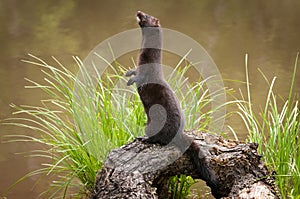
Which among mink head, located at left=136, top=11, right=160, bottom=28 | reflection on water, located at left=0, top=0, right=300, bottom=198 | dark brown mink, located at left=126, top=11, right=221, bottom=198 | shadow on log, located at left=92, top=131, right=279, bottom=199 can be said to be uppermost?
reflection on water, located at left=0, top=0, right=300, bottom=198

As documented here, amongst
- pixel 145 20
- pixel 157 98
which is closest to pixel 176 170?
pixel 157 98

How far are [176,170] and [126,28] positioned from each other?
308 centimetres

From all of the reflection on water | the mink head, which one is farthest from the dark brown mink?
the reflection on water

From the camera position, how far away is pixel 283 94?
128 inches

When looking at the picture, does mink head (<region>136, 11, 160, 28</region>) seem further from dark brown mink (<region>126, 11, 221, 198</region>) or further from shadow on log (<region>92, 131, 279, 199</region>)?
shadow on log (<region>92, 131, 279, 199</region>)

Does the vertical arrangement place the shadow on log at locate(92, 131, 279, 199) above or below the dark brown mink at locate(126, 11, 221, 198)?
below

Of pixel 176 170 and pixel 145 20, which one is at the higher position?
pixel 145 20

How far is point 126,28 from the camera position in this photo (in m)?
4.61

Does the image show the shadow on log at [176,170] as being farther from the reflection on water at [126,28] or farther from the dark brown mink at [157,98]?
the reflection on water at [126,28]

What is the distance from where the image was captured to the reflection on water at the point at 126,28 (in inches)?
132

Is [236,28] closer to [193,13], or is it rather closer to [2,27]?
[193,13]

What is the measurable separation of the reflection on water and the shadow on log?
95 centimetres

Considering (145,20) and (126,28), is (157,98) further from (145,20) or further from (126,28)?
(126,28)

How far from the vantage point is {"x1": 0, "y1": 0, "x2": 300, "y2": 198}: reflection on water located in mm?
3346
